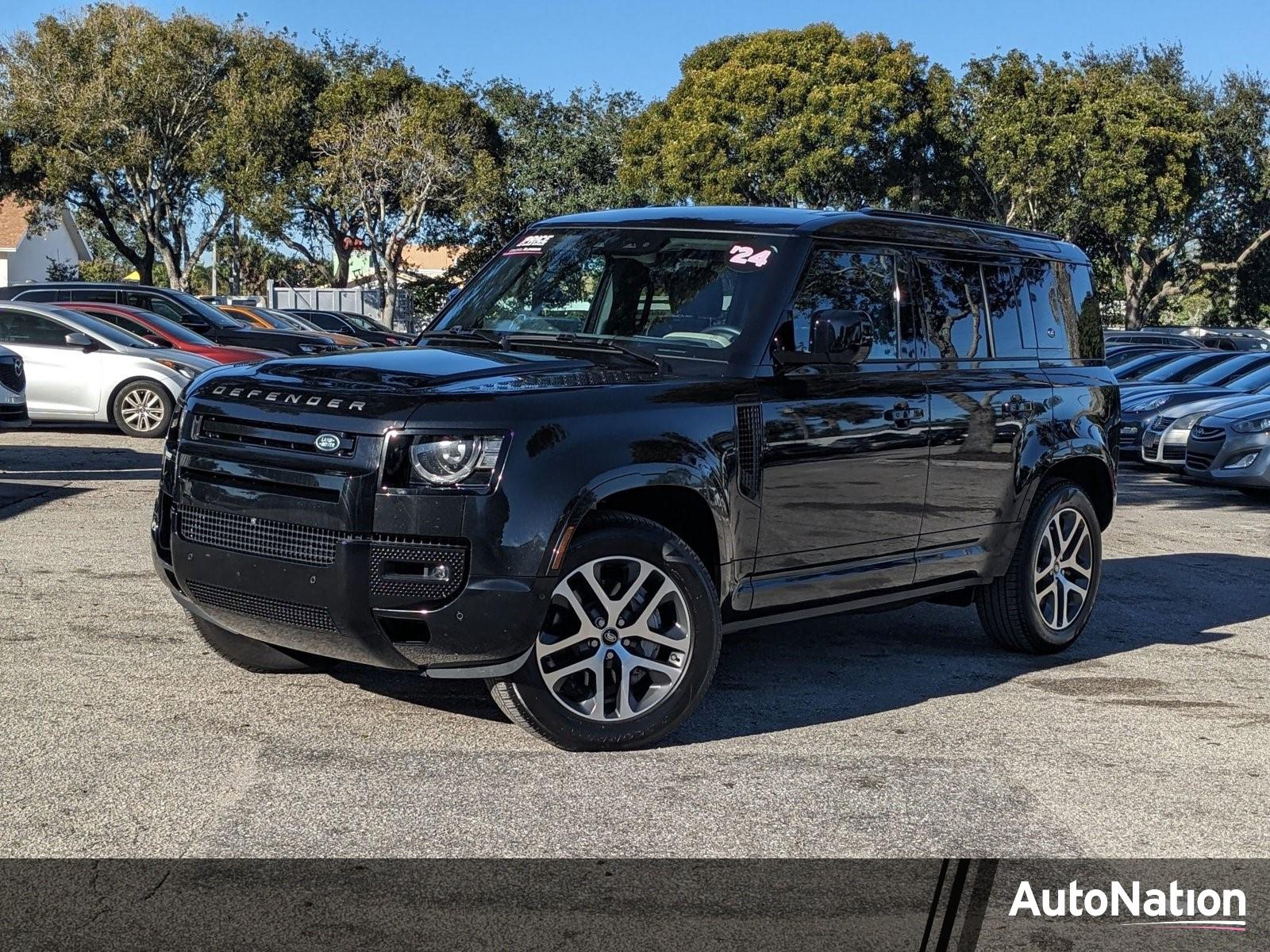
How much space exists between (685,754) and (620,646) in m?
0.45

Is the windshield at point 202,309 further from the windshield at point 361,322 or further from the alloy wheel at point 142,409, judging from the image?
the windshield at point 361,322

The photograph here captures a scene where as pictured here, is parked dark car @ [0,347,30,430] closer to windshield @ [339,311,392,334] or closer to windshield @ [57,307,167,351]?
windshield @ [57,307,167,351]

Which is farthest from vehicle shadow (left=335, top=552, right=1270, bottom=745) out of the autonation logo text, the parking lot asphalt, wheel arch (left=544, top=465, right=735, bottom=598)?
the autonation logo text

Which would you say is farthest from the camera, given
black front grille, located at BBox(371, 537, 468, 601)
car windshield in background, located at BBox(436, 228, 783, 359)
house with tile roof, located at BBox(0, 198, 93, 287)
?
house with tile roof, located at BBox(0, 198, 93, 287)

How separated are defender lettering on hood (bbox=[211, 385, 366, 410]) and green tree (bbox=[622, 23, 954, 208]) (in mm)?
43923

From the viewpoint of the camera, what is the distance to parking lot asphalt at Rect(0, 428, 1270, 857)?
4.65m

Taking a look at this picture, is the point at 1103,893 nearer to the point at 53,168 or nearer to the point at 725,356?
the point at 725,356

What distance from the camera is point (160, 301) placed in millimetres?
22281

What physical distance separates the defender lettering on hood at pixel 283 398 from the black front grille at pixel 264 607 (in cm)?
65

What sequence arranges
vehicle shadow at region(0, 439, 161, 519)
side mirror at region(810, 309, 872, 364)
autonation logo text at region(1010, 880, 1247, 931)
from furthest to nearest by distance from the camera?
vehicle shadow at region(0, 439, 161, 519) < side mirror at region(810, 309, 872, 364) < autonation logo text at region(1010, 880, 1247, 931)

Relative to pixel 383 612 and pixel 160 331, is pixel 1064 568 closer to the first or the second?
pixel 383 612

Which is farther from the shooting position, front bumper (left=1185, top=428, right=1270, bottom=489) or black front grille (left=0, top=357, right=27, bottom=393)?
front bumper (left=1185, top=428, right=1270, bottom=489)

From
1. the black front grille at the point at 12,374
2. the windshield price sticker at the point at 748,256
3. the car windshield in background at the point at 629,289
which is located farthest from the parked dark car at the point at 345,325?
the windshield price sticker at the point at 748,256

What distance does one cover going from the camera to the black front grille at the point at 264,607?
17.2 ft
